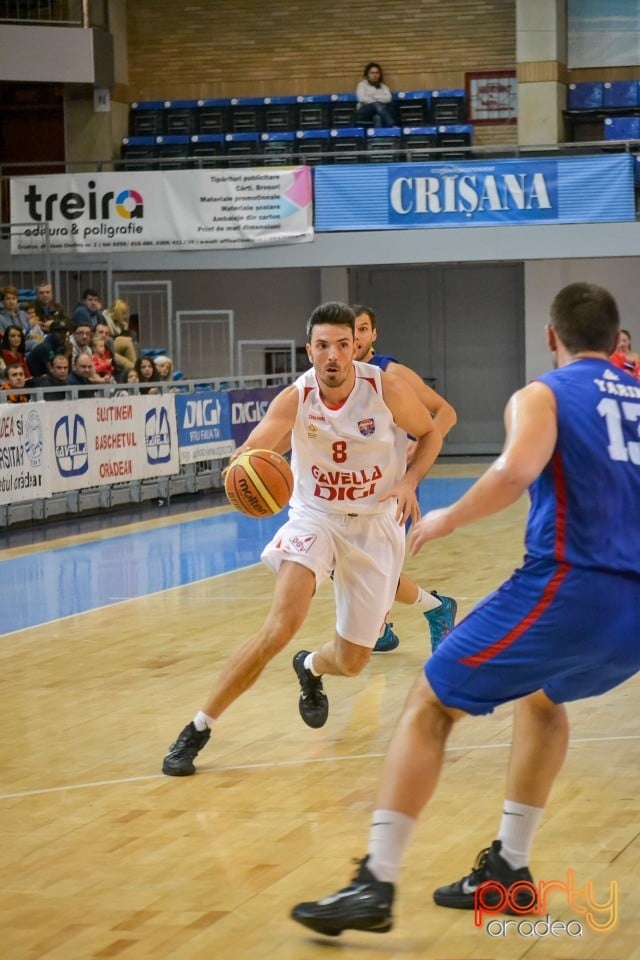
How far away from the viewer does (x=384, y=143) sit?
74.4ft

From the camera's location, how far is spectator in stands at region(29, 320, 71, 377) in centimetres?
1582

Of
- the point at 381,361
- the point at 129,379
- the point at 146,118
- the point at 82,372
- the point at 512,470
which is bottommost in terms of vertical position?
the point at 129,379

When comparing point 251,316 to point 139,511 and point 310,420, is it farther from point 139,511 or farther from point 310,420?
point 310,420

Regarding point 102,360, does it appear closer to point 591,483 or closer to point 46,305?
point 46,305

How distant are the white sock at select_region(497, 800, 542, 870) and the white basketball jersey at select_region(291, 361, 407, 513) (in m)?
2.32

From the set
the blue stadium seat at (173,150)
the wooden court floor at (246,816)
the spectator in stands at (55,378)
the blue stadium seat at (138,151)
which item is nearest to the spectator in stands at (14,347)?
the spectator in stands at (55,378)

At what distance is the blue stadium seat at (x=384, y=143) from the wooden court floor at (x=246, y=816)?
50.0 ft

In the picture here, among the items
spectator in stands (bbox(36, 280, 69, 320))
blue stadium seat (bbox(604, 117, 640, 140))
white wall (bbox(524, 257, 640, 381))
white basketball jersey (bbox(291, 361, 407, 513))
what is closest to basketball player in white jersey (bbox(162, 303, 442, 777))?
white basketball jersey (bbox(291, 361, 407, 513))

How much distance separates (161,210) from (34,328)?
5.14m

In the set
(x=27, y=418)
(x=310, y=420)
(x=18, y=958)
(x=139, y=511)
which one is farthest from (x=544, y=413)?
(x=139, y=511)

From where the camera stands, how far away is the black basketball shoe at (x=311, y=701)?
6.48 meters

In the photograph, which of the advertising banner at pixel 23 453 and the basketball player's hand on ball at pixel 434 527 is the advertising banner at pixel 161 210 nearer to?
the advertising banner at pixel 23 453

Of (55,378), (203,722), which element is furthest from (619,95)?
(203,722)

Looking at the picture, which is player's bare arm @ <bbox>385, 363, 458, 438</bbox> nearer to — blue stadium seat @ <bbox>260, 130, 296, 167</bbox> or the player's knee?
the player's knee
